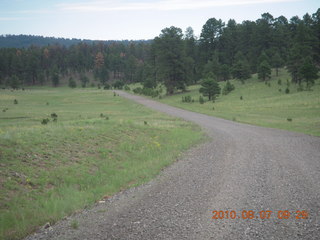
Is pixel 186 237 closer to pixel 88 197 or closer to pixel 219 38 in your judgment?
pixel 88 197

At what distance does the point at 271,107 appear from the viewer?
35094 mm

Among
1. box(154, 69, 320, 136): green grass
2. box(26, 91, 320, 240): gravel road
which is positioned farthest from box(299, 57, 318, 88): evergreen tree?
box(26, 91, 320, 240): gravel road

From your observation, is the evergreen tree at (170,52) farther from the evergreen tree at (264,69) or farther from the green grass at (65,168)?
the green grass at (65,168)

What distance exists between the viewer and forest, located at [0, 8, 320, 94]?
53.2m

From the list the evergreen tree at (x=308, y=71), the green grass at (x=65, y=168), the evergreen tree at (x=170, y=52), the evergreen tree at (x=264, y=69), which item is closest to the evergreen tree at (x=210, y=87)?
the evergreen tree at (x=170, y=52)

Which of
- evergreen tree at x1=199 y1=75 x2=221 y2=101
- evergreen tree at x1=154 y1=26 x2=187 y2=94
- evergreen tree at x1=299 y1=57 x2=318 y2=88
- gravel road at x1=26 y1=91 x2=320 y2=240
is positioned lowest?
gravel road at x1=26 y1=91 x2=320 y2=240

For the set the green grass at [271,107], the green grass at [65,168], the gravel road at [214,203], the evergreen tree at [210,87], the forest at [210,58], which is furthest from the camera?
the forest at [210,58]

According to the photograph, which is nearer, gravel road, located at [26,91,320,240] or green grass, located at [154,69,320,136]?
gravel road, located at [26,91,320,240]

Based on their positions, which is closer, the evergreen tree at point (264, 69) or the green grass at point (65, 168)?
the green grass at point (65, 168)

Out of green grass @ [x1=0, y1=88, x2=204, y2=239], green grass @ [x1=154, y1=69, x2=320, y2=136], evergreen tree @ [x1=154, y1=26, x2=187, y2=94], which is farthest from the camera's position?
evergreen tree @ [x1=154, y1=26, x2=187, y2=94]

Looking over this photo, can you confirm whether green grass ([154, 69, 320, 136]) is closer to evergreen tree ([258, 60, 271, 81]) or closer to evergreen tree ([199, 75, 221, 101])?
evergreen tree ([258, 60, 271, 81])

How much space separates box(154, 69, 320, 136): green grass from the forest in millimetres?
5065

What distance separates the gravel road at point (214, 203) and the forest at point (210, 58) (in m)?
40.3

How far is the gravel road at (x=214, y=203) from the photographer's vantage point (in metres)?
5.32
